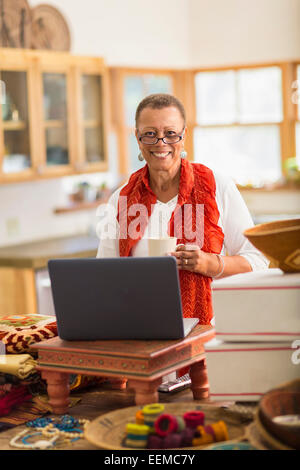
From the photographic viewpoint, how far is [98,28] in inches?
225

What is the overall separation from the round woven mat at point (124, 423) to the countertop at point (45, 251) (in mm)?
2797

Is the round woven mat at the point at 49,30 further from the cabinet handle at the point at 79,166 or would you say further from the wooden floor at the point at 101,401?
the wooden floor at the point at 101,401

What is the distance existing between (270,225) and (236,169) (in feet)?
17.6

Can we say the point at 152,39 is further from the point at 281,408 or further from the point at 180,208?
the point at 281,408

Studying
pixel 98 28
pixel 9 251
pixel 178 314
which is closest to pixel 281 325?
pixel 178 314

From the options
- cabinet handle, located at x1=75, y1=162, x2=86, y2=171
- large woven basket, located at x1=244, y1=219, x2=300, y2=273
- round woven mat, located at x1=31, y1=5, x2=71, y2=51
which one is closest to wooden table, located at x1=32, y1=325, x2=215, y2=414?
large woven basket, located at x1=244, y1=219, x2=300, y2=273

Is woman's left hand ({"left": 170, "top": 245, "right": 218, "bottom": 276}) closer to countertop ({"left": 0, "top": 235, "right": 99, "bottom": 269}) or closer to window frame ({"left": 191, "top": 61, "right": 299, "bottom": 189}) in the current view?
countertop ({"left": 0, "top": 235, "right": 99, "bottom": 269})

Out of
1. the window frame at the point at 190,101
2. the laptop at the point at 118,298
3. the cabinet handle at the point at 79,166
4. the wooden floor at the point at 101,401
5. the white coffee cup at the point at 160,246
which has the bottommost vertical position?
the wooden floor at the point at 101,401

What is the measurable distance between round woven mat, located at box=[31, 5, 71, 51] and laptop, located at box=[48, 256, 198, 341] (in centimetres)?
363

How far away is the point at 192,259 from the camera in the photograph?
2033 mm

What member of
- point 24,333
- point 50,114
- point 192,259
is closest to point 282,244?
point 192,259

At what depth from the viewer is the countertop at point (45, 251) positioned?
180 inches

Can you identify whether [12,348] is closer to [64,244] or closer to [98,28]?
[64,244]

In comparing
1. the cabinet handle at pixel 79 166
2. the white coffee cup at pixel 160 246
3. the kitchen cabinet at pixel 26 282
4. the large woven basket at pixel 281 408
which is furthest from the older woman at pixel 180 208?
the cabinet handle at pixel 79 166
